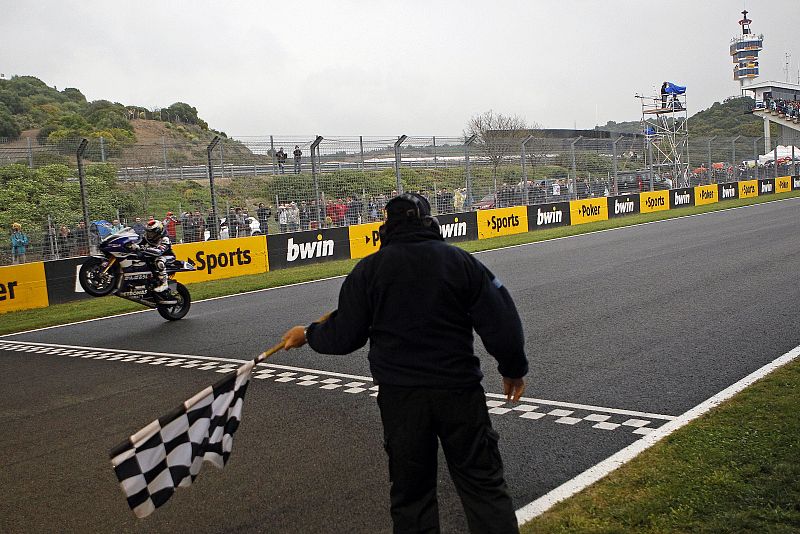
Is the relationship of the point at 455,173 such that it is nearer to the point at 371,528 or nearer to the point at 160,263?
the point at 160,263

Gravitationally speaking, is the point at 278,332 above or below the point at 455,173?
below

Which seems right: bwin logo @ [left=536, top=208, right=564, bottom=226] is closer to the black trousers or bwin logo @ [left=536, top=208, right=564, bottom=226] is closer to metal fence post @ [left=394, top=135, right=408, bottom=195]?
metal fence post @ [left=394, top=135, right=408, bottom=195]

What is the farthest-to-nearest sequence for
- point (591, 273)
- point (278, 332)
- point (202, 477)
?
point (591, 273)
point (278, 332)
point (202, 477)

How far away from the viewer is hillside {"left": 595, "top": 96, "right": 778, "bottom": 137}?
10419 cm

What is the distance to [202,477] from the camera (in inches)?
201

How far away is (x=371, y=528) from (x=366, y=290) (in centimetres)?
140

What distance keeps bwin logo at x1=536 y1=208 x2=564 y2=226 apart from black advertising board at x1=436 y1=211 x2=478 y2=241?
3.88 m

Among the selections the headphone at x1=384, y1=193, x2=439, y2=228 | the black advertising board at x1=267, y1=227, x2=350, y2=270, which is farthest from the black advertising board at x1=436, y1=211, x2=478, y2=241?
the headphone at x1=384, y1=193, x2=439, y2=228

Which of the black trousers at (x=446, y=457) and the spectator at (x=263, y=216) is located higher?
the spectator at (x=263, y=216)

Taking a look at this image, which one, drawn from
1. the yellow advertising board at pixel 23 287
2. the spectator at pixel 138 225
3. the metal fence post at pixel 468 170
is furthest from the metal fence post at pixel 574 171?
the yellow advertising board at pixel 23 287

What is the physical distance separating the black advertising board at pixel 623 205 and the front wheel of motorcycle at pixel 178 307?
2386 cm

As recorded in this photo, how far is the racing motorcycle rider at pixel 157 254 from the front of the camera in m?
12.2

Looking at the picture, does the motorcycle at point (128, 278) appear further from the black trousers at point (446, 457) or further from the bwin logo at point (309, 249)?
the black trousers at point (446, 457)

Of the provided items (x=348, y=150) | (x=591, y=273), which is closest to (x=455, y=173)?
(x=348, y=150)
